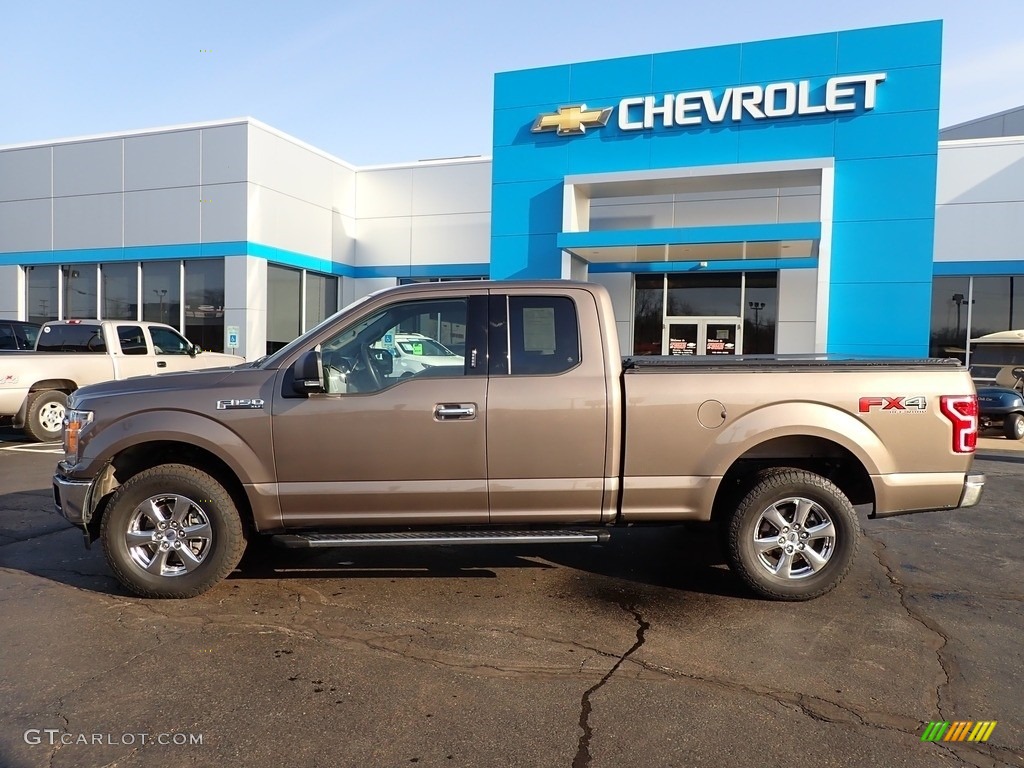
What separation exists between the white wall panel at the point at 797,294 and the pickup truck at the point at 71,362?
41.4 feet

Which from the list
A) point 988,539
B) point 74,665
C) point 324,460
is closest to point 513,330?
point 324,460

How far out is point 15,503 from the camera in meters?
7.15

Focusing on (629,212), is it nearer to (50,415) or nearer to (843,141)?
(843,141)

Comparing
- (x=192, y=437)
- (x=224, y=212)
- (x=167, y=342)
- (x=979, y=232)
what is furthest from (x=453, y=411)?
(x=979, y=232)

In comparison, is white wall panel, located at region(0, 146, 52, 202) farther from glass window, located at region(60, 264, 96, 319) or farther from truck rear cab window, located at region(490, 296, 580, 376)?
truck rear cab window, located at region(490, 296, 580, 376)

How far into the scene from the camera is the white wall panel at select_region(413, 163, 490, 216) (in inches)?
790

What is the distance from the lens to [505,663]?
12.1 feet

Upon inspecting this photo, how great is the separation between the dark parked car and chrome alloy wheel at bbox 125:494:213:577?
9.72m

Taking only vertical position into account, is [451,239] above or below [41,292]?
above

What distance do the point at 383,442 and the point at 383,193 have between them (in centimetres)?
1826

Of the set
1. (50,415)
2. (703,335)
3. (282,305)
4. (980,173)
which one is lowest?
(50,415)

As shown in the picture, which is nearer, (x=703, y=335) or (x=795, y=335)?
(x=795, y=335)

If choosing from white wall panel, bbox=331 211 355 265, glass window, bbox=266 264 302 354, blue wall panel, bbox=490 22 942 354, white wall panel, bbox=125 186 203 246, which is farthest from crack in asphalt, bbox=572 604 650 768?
white wall panel, bbox=331 211 355 265

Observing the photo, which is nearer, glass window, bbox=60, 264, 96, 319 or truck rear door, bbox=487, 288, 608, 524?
truck rear door, bbox=487, 288, 608, 524
